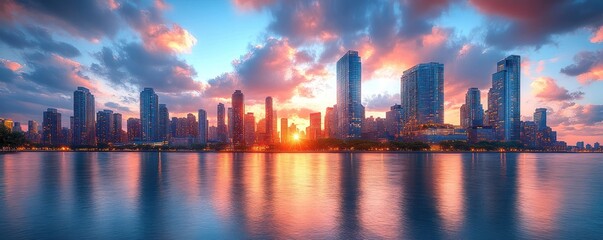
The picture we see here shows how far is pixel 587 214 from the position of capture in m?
28.6

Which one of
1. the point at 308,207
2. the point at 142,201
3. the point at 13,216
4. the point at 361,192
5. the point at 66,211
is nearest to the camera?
the point at 13,216

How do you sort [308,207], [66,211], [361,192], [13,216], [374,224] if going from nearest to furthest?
[374,224] < [13,216] < [66,211] < [308,207] < [361,192]

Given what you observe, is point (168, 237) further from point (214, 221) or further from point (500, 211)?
point (500, 211)

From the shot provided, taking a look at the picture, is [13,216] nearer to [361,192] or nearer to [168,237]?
[168,237]

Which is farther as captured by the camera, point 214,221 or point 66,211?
point 66,211

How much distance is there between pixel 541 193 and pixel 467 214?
22.3 m

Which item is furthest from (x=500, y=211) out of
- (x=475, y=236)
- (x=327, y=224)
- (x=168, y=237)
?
(x=168, y=237)

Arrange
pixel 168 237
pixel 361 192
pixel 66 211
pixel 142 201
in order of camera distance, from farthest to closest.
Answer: pixel 361 192, pixel 142 201, pixel 66 211, pixel 168 237

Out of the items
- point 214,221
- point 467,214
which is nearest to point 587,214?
point 467,214

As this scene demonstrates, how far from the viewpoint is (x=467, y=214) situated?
2708 cm

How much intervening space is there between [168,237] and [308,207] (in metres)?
13.7

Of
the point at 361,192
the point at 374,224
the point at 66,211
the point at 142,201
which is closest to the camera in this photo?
the point at 374,224

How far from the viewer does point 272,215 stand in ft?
87.3

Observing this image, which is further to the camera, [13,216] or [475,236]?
[13,216]
